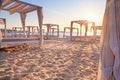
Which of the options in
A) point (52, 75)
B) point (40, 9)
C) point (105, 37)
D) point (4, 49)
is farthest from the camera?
point (40, 9)

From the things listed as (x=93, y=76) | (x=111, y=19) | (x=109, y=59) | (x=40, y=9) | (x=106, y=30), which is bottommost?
(x=93, y=76)

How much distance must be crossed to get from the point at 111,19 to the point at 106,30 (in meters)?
0.14

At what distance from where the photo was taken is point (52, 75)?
3043 millimetres

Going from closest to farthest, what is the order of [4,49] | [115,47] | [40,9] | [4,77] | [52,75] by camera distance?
[115,47] < [4,77] < [52,75] < [4,49] < [40,9]

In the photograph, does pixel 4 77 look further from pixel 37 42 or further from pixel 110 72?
pixel 37 42

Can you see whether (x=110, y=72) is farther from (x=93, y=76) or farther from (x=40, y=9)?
(x=40, y=9)

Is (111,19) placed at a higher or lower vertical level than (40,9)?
lower

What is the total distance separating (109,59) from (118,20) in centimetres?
42

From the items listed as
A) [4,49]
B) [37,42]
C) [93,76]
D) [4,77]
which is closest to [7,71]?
[4,77]

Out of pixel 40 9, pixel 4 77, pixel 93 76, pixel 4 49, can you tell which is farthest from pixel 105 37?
pixel 40 9

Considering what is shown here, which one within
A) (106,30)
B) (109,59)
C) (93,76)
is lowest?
(93,76)

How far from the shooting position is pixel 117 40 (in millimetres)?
1646

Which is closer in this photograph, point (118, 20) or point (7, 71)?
point (118, 20)

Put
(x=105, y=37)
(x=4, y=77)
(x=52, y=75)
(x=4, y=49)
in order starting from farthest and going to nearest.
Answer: (x=4, y=49) < (x=52, y=75) < (x=4, y=77) < (x=105, y=37)
